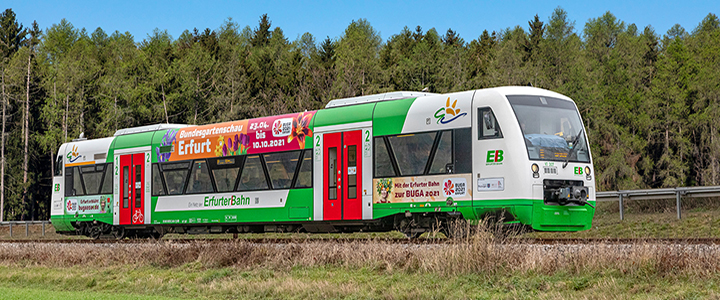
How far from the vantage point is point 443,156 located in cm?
1504

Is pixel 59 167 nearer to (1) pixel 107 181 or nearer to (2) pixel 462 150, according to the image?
(1) pixel 107 181

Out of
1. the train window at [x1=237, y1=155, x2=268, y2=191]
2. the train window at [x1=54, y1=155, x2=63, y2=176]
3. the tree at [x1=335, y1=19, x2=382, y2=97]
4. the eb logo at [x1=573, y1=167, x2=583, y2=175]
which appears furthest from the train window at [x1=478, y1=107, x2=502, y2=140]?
the tree at [x1=335, y1=19, x2=382, y2=97]

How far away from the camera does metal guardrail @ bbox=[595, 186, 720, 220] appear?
18828 mm

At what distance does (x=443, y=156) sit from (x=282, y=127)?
492 cm

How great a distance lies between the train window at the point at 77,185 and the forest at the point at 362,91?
24107 millimetres

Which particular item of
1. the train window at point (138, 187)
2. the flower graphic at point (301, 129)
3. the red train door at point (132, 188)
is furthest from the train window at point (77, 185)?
the flower graphic at point (301, 129)

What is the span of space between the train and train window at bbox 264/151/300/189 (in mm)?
29

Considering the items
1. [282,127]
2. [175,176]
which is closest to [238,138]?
[282,127]

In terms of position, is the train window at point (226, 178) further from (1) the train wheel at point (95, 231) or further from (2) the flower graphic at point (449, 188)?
(2) the flower graphic at point (449, 188)

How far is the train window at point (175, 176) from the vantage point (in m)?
20.5

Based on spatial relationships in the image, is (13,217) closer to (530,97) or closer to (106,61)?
(106,61)

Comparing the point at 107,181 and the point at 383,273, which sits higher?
the point at 107,181

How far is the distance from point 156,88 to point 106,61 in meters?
17.3

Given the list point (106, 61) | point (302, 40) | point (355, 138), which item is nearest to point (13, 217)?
point (106, 61)
